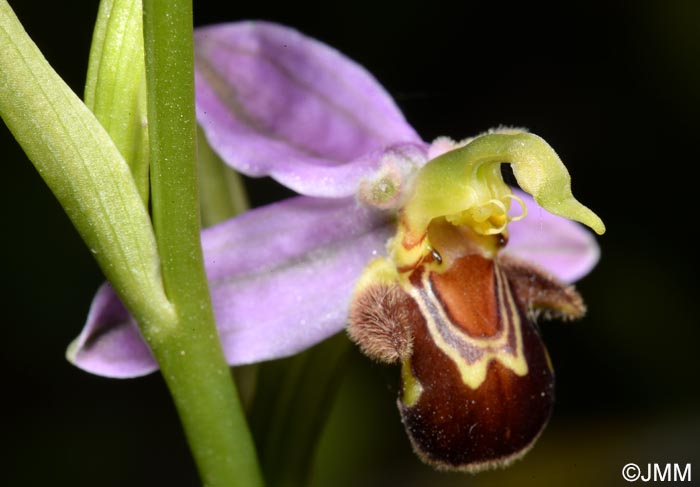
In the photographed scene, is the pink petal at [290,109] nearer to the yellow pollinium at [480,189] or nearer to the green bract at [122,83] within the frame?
the yellow pollinium at [480,189]

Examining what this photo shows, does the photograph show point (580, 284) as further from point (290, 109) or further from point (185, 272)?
point (185, 272)

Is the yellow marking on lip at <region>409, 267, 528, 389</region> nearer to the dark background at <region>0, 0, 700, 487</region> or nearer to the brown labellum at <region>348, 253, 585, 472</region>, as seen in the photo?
the brown labellum at <region>348, 253, 585, 472</region>

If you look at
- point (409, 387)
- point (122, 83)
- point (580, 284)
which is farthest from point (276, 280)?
point (580, 284)

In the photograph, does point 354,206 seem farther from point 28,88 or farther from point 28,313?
point 28,313

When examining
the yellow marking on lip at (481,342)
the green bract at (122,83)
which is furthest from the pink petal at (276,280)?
the green bract at (122,83)

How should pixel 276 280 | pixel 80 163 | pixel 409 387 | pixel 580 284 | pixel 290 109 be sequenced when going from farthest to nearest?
pixel 580 284 < pixel 290 109 < pixel 276 280 < pixel 409 387 < pixel 80 163

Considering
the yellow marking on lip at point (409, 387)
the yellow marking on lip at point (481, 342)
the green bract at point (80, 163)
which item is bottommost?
the yellow marking on lip at point (409, 387)

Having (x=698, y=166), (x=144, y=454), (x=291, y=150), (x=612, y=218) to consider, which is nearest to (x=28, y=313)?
(x=144, y=454)
